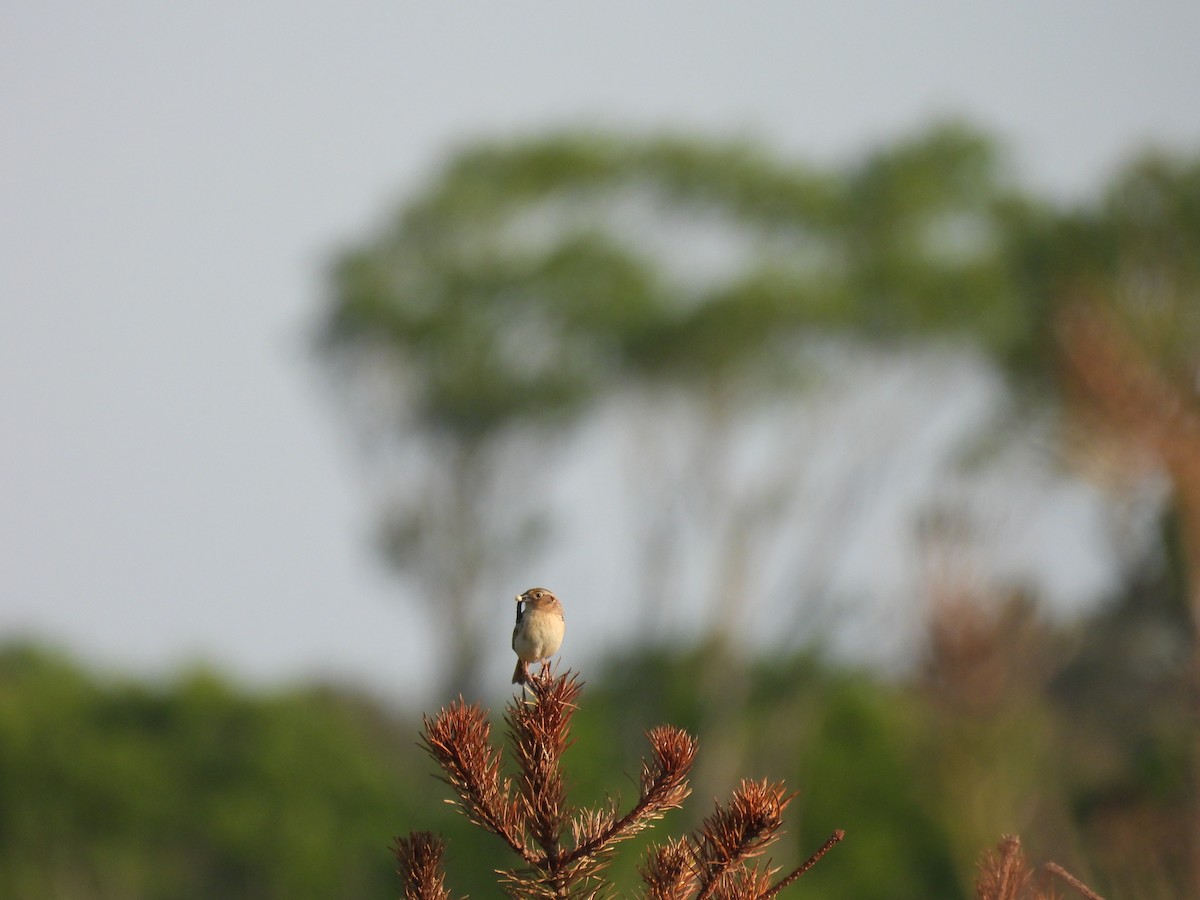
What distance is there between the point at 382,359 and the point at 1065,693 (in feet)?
54.0

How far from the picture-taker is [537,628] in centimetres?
429

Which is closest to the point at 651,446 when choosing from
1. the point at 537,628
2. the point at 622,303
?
the point at 622,303

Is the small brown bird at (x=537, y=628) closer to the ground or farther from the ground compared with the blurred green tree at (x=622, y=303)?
closer to the ground

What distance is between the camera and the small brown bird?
4.28m

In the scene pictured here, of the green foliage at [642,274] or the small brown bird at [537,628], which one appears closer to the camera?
the small brown bird at [537,628]

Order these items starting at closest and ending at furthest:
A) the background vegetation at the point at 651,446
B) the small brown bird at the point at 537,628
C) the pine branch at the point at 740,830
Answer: the pine branch at the point at 740,830 < the small brown bird at the point at 537,628 < the background vegetation at the point at 651,446

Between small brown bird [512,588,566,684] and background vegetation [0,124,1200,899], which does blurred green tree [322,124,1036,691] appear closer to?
background vegetation [0,124,1200,899]

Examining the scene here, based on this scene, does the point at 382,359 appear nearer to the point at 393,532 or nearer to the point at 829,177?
the point at 393,532

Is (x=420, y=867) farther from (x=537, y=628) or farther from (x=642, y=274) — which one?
(x=642, y=274)

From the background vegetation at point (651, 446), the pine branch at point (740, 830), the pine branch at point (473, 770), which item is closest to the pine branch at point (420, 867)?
the pine branch at point (473, 770)

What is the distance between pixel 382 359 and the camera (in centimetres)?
3756

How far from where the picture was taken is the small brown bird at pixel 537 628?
4281mm

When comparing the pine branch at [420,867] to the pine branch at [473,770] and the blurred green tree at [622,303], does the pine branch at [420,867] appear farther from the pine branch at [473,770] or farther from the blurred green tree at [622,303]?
the blurred green tree at [622,303]

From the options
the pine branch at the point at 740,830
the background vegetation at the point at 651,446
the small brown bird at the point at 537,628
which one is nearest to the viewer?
the pine branch at the point at 740,830
